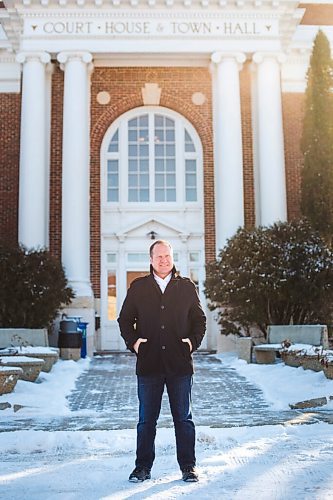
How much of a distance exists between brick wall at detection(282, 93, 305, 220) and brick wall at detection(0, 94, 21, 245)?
25.9ft

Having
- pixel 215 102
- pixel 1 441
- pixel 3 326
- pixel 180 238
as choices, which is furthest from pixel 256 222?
pixel 1 441

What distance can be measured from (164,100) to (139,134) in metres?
1.21

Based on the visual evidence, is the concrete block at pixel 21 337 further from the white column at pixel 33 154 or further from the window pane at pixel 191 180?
the window pane at pixel 191 180

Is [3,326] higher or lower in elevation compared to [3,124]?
lower

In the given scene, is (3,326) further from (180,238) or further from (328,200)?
(328,200)

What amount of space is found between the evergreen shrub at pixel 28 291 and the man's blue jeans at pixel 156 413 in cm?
1178

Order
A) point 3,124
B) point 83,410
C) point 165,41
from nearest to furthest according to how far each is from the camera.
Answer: point 83,410 → point 165,41 → point 3,124

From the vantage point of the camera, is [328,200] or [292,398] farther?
[328,200]

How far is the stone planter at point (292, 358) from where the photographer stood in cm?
1137

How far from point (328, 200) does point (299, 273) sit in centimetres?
274

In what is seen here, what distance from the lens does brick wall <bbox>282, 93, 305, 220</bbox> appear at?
20562mm

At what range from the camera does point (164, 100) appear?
20.4 m

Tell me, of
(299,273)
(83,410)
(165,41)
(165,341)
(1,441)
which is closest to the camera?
(165,341)

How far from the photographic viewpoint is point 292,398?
9.16m
